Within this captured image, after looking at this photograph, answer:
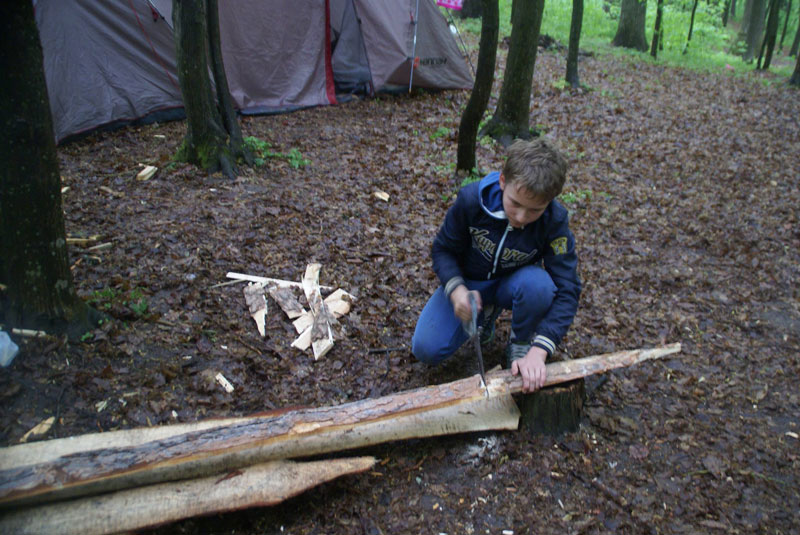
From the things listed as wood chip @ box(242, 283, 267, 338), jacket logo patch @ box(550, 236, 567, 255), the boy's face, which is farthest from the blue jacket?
wood chip @ box(242, 283, 267, 338)

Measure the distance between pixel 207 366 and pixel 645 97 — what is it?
10.5 m

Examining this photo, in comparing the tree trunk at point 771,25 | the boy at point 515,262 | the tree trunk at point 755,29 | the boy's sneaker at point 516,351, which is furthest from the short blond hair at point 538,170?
the tree trunk at point 755,29

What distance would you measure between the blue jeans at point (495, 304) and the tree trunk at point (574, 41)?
850cm

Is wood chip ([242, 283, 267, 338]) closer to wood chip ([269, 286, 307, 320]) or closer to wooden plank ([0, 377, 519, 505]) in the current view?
wood chip ([269, 286, 307, 320])

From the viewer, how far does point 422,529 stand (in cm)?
228

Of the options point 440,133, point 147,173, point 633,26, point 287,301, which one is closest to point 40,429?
point 287,301

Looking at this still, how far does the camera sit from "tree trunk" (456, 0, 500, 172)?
5.59 m

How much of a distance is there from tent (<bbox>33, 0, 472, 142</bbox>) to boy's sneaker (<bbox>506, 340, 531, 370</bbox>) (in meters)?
Result: 6.50

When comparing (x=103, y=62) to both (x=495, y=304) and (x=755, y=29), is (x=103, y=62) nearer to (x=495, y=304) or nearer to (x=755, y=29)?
(x=495, y=304)

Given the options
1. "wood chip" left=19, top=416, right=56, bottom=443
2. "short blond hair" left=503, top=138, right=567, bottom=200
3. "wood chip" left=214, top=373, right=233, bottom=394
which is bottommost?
"wood chip" left=214, top=373, right=233, bottom=394

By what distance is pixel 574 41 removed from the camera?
32.4ft

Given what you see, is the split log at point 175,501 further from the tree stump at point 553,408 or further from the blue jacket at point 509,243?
the blue jacket at point 509,243

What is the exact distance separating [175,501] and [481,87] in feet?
16.8

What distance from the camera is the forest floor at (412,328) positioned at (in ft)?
7.96
